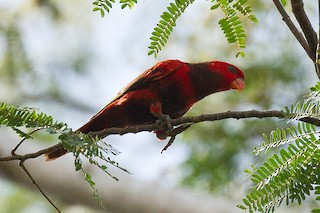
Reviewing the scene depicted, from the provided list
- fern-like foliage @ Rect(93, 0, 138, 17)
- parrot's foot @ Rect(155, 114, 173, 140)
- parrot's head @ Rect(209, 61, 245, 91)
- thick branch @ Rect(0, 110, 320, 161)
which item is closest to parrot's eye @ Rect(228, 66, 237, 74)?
parrot's head @ Rect(209, 61, 245, 91)

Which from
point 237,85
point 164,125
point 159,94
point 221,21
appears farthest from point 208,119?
point 237,85

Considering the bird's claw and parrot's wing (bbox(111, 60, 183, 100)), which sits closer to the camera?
the bird's claw

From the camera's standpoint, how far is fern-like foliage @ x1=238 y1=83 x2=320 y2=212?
1.16 metres

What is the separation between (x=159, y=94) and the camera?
7.48 feet

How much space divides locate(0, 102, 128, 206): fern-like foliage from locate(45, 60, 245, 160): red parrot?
0.91 m

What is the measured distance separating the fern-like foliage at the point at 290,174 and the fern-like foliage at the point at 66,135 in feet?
0.85

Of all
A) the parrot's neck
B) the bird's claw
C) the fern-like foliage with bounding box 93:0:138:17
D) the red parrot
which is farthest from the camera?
the parrot's neck

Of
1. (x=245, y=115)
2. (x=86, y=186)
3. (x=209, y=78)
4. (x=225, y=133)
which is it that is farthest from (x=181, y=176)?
(x=245, y=115)

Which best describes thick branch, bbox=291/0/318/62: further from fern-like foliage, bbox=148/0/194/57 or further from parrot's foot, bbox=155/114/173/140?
parrot's foot, bbox=155/114/173/140

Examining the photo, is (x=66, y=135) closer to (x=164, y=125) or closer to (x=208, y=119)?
(x=208, y=119)

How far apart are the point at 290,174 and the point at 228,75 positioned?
1322 mm

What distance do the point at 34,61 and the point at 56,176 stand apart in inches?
68.9

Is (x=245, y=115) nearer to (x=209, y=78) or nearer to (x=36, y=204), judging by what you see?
(x=209, y=78)

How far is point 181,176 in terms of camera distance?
4027 millimetres
